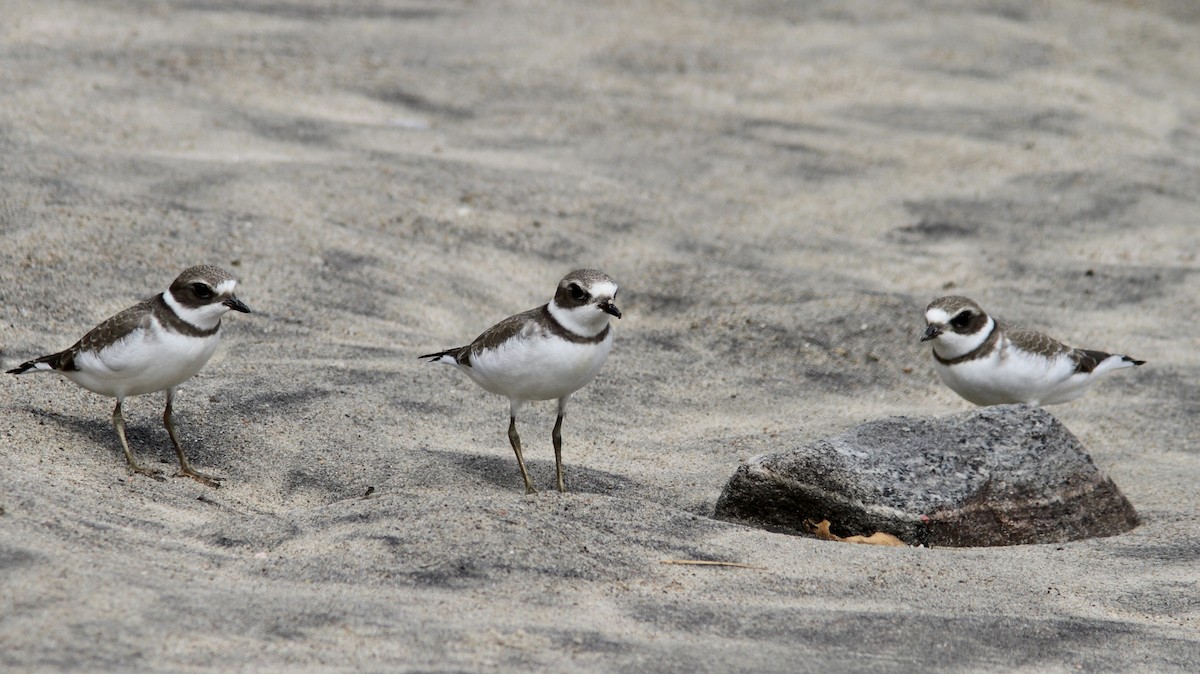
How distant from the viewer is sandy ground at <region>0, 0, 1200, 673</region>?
153 inches

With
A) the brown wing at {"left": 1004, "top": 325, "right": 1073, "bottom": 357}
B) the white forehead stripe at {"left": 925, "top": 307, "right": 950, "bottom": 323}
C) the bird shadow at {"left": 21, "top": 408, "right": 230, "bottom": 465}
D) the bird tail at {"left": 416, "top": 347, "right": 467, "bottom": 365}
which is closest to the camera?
the bird shadow at {"left": 21, "top": 408, "right": 230, "bottom": 465}

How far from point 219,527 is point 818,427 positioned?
312cm

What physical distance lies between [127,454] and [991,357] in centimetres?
382

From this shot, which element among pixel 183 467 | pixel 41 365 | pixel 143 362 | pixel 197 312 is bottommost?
pixel 183 467

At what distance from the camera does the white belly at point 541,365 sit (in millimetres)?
5016

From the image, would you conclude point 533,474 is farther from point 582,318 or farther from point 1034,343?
point 1034,343

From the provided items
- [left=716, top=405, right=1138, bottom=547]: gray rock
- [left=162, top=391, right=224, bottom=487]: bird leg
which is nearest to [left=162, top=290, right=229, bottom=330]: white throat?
[left=162, top=391, right=224, bottom=487]: bird leg

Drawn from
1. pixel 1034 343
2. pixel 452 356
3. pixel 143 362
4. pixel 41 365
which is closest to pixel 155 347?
pixel 143 362

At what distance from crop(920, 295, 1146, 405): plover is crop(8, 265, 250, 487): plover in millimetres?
3170

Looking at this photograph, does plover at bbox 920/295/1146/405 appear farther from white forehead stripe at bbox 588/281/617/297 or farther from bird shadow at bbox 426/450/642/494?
white forehead stripe at bbox 588/281/617/297

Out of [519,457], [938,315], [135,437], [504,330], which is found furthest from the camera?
[938,315]

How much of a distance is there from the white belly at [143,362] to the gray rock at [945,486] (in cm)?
222

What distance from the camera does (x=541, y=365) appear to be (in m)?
5.04

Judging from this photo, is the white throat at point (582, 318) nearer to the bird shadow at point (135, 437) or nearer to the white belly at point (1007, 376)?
the bird shadow at point (135, 437)
